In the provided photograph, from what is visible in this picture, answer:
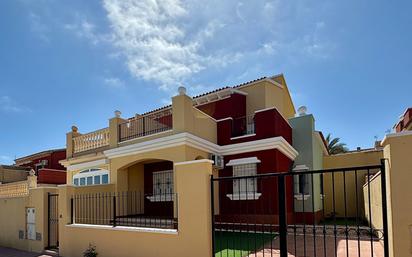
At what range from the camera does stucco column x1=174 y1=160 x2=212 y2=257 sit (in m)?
7.91

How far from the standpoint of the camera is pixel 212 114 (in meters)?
18.5

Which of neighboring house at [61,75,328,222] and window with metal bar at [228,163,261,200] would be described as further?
window with metal bar at [228,163,261,200]

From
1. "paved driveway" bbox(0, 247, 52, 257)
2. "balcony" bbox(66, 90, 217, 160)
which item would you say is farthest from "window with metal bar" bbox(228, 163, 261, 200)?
"paved driveway" bbox(0, 247, 52, 257)

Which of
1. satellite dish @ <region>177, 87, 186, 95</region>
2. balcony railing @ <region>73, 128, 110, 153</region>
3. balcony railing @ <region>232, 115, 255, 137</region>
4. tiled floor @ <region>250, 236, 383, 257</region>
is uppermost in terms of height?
satellite dish @ <region>177, 87, 186, 95</region>

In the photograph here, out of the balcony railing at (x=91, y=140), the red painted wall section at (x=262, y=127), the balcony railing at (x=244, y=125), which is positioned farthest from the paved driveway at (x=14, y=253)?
the balcony railing at (x=244, y=125)

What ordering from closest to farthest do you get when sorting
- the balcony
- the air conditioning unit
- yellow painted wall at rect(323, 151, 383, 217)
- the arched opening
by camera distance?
the balcony
the air conditioning unit
the arched opening
yellow painted wall at rect(323, 151, 383, 217)

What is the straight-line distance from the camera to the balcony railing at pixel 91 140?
1716 centimetres

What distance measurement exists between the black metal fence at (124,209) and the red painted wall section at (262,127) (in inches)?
150

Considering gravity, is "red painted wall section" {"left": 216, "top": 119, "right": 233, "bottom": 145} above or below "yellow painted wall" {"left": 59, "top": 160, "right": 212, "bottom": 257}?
above

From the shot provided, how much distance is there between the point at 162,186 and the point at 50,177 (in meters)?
12.1

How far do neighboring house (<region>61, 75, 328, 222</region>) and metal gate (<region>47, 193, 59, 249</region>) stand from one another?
1498mm

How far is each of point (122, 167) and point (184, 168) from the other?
7872 millimetres

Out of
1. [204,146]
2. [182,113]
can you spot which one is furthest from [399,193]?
[204,146]

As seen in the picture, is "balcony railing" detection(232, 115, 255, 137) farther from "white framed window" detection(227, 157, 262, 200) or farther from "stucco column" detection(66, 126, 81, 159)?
"stucco column" detection(66, 126, 81, 159)
